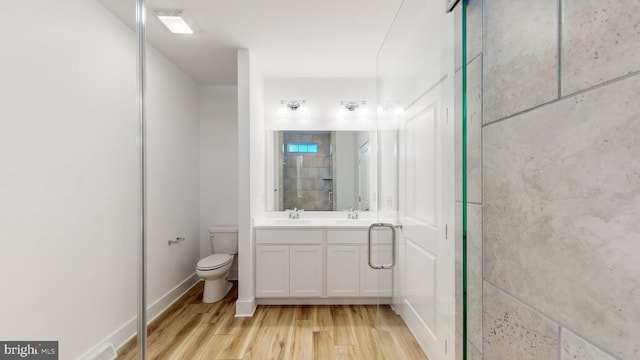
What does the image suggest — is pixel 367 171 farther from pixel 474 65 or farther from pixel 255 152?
pixel 474 65

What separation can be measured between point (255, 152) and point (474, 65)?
8.56 ft

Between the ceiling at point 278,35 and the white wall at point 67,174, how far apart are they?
0.92 ft

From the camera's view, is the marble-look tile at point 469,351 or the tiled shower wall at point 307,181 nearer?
the marble-look tile at point 469,351

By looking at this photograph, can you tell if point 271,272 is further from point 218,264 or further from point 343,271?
point 343,271

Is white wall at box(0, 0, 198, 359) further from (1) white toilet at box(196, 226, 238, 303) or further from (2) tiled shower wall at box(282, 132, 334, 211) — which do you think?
(2) tiled shower wall at box(282, 132, 334, 211)

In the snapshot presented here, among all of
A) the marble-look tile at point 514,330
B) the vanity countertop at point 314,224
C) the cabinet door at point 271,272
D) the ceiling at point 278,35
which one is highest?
the ceiling at point 278,35

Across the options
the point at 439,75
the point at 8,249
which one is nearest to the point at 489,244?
the point at 439,75

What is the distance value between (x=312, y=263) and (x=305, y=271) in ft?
0.35


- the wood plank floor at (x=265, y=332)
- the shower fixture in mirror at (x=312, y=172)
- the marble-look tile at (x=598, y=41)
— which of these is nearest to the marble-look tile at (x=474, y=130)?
the marble-look tile at (x=598, y=41)

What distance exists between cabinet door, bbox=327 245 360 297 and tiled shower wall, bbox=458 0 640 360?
2.28m

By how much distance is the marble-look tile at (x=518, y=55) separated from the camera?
0.46 meters

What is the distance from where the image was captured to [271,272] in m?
2.88

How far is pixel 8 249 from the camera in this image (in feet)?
3.67

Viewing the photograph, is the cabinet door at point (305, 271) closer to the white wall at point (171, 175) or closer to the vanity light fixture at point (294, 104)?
the white wall at point (171, 175)
